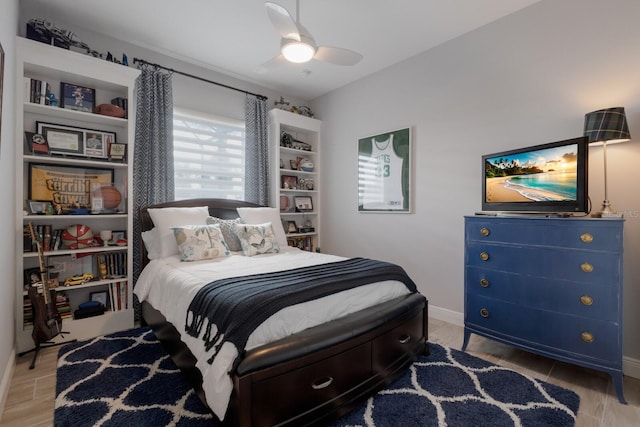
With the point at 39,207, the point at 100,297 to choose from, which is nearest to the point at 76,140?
the point at 39,207

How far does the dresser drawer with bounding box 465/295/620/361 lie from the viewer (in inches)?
73.2

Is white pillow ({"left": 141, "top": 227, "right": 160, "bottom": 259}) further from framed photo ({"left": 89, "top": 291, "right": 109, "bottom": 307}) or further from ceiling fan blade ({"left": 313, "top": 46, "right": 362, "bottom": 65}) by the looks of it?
ceiling fan blade ({"left": 313, "top": 46, "right": 362, "bottom": 65})

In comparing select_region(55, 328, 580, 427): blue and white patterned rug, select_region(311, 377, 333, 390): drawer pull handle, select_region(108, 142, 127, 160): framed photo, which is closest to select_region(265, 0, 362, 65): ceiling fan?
select_region(108, 142, 127, 160): framed photo

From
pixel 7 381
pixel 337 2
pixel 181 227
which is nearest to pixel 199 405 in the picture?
pixel 7 381

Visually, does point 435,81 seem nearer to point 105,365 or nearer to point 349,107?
point 349,107

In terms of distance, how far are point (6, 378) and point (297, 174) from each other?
351cm

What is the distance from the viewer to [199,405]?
1.77m

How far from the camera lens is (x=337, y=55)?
7.61ft

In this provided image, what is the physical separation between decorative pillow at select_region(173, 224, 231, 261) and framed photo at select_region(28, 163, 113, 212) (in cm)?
93

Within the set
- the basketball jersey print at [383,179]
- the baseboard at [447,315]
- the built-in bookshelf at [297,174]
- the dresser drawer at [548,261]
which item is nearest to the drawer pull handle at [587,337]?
the dresser drawer at [548,261]

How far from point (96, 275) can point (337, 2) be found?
3.26 metres

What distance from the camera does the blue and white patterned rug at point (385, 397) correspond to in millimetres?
1652

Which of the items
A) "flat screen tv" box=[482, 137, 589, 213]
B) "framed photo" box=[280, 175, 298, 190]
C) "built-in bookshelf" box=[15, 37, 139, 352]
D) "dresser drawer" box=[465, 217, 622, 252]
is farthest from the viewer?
"framed photo" box=[280, 175, 298, 190]

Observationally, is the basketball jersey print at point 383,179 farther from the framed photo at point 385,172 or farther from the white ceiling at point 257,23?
the white ceiling at point 257,23
